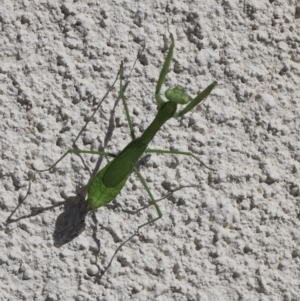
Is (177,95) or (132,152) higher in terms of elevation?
(177,95)

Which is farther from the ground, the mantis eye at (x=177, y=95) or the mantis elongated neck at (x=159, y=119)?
the mantis eye at (x=177, y=95)

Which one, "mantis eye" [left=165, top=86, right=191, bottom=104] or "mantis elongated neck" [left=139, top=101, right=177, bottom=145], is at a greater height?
"mantis eye" [left=165, top=86, right=191, bottom=104]

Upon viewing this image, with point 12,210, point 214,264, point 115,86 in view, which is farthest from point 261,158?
point 12,210
